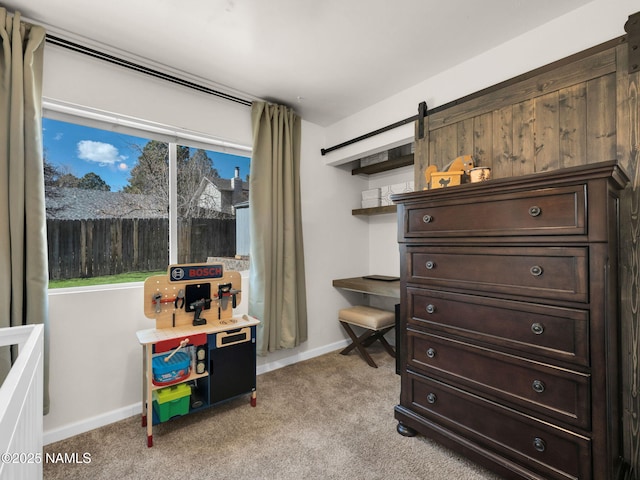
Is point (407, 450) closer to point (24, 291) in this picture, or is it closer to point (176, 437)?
point (176, 437)

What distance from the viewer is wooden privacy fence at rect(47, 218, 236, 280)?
2.10m

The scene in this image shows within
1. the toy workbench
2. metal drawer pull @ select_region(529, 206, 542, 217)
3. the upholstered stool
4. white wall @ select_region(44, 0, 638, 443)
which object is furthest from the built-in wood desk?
metal drawer pull @ select_region(529, 206, 542, 217)

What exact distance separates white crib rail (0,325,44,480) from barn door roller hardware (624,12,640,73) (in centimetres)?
268

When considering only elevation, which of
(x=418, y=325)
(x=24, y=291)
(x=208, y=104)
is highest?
(x=208, y=104)

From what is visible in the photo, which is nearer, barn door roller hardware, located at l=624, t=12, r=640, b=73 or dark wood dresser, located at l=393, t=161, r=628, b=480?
dark wood dresser, located at l=393, t=161, r=628, b=480

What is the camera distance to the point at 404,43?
2.00 meters

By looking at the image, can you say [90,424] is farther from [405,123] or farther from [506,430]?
[405,123]

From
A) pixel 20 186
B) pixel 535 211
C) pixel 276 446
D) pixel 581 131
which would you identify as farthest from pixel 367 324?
pixel 20 186

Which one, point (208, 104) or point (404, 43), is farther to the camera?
point (208, 104)

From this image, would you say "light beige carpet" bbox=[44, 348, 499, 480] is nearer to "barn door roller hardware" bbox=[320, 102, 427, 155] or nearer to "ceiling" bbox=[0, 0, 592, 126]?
"barn door roller hardware" bbox=[320, 102, 427, 155]

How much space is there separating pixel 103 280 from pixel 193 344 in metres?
0.89

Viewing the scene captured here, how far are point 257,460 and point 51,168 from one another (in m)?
2.30

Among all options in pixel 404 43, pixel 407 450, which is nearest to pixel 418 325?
pixel 407 450

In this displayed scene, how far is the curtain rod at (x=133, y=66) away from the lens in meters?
1.90
